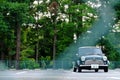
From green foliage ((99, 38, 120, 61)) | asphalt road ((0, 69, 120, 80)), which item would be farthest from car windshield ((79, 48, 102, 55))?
green foliage ((99, 38, 120, 61))

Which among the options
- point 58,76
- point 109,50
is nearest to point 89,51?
point 58,76

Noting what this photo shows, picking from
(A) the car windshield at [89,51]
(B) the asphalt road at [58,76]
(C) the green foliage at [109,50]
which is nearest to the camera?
(B) the asphalt road at [58,76]

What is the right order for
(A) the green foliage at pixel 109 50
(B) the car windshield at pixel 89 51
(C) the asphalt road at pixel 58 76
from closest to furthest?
(C) the asphalt road at pixel 58 76 < (B) the car windshield at pixel 89 51 < (A) the green foliage at pixel 109 50

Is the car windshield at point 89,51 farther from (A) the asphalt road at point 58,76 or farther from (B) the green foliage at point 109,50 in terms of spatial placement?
(B) the green foliage at point 109,50

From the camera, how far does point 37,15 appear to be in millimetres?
40500

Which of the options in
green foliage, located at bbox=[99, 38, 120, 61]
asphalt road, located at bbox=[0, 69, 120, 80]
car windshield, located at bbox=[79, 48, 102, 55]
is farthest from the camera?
green foliage, located at bbox=[99, 38, 120, 61]

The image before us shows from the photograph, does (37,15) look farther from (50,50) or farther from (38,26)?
(50,50)

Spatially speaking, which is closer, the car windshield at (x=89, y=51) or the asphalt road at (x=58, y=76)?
the asphalt road at (x=58, y=76)

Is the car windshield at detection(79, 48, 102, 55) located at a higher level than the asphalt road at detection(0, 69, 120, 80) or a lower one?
higher

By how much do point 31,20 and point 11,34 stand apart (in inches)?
77.8

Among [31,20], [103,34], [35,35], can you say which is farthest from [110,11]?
[35,35]

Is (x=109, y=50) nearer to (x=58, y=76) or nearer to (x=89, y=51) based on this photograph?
(x=89, y=51)

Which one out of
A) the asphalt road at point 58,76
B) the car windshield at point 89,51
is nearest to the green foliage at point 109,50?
the car windshield at point 89,51

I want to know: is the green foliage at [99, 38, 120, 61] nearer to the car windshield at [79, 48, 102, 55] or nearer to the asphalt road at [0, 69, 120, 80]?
the car windshield at [79, 48, 102, 55]
